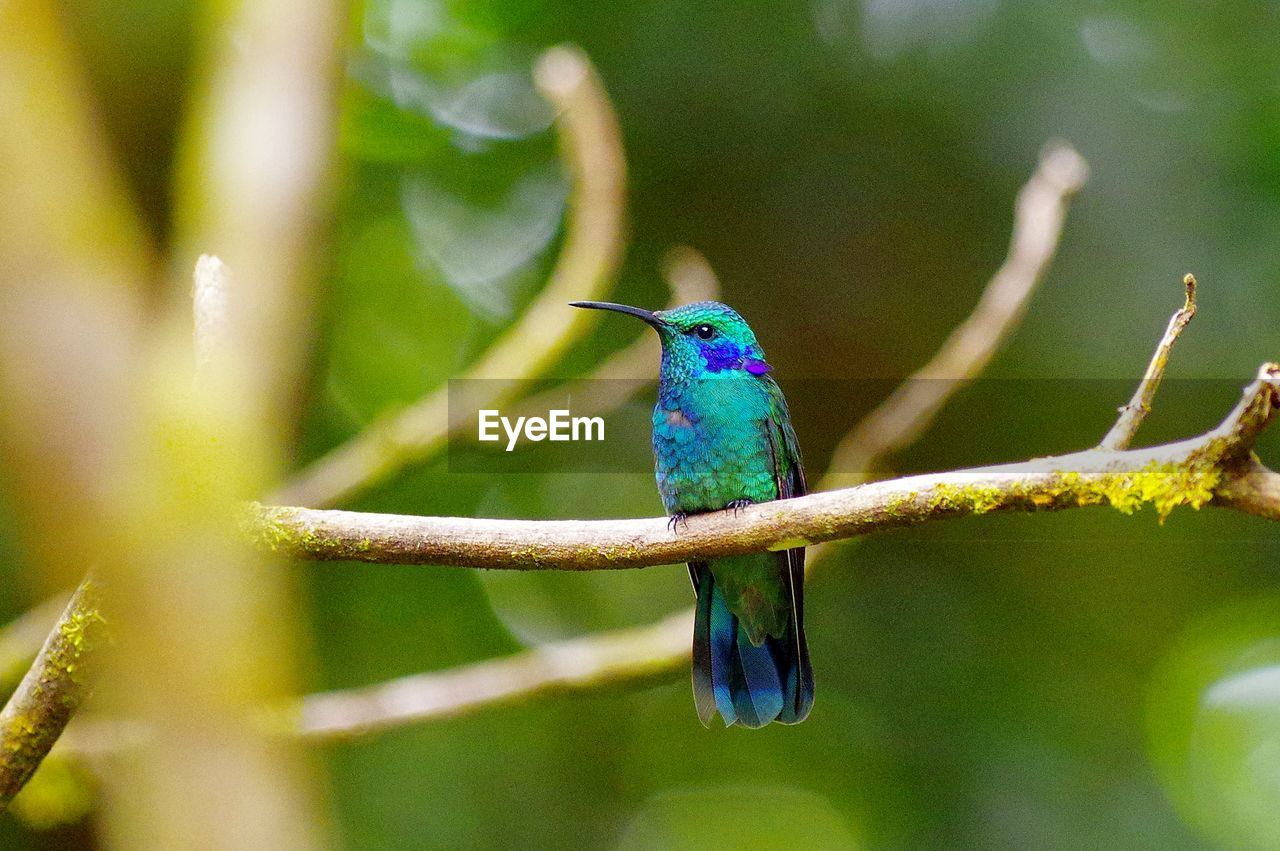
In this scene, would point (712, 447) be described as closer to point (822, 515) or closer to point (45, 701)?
point (822, 515)

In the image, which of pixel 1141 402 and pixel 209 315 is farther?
pixel 209 315

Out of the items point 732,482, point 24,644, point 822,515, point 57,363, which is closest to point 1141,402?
point 822,515

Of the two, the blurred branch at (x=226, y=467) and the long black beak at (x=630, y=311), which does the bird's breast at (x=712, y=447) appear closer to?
the long black beak at (x=630, y=311)

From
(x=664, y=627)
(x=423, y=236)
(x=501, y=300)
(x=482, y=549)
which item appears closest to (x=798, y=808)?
(x=664, y=627)

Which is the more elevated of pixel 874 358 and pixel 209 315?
pixel 209 315

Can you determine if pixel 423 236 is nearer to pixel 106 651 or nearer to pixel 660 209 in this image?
pixel 660 209

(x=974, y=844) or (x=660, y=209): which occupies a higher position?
(x=660, y=209)
